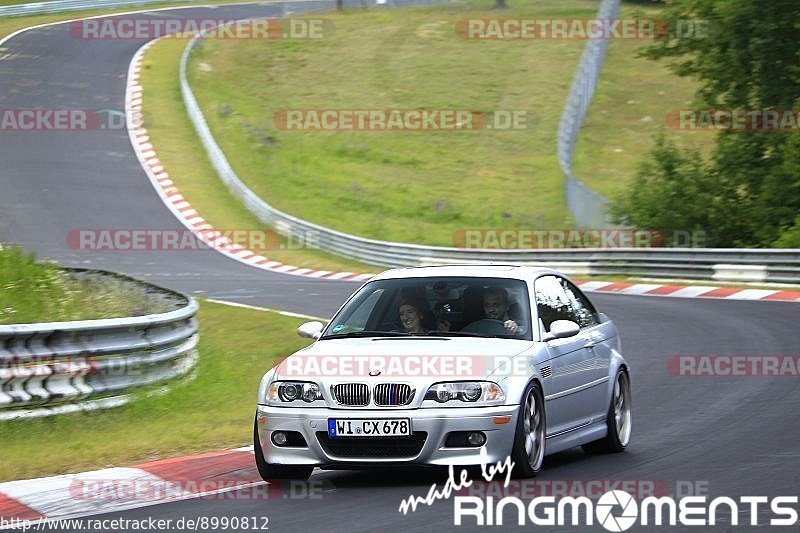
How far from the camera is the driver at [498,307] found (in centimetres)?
939

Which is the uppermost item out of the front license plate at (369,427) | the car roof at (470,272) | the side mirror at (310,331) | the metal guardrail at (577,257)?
the car roof at (470,272)

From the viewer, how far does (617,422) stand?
34.0 feet

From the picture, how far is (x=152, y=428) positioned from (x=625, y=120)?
1514 inches

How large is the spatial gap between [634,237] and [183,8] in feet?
143

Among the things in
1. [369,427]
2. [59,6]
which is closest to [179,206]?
[369,427]

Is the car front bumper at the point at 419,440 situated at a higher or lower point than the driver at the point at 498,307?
lower

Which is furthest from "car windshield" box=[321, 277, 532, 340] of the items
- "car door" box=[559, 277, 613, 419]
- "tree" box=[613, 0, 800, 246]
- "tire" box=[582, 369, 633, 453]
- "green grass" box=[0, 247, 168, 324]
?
"tree" box=[613, 0, 800, 246]

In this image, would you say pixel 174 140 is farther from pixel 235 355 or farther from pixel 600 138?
pixel 235 355

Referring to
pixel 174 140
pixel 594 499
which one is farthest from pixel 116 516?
pixel 174 140

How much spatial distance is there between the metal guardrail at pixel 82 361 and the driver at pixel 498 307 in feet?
12.1

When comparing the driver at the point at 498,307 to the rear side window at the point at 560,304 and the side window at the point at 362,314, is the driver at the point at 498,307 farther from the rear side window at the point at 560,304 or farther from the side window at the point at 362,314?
the side window at the point at 362,314

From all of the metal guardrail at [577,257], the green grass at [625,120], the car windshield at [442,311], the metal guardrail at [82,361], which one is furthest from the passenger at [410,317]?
the green grass at [625,120]

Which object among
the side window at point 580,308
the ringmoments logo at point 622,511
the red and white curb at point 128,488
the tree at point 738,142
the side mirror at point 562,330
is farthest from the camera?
the tree at point 738,142

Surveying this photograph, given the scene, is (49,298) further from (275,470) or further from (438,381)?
(438,381)
